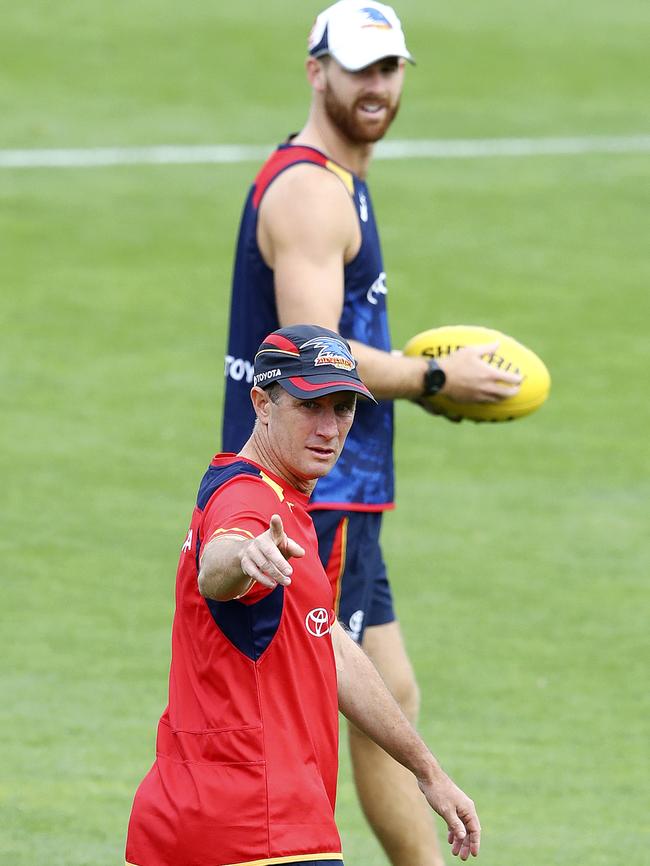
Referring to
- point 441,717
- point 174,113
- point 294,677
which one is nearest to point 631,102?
point 174,113

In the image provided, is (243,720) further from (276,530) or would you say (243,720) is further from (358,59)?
(358,59)

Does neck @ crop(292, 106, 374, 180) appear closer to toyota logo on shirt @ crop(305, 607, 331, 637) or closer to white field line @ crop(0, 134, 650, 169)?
toyota logo on shirt @ crop(305, 607, 331, 637)

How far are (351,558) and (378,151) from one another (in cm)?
1170

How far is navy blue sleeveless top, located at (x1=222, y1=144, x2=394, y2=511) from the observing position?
602 cm

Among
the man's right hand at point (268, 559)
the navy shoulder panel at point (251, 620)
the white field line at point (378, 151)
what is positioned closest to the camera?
the man's right hand at point (268, 559)

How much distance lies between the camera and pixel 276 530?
12.9 feet

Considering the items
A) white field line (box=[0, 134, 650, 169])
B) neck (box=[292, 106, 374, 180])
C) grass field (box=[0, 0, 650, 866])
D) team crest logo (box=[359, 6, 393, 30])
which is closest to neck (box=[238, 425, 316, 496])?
neck (box=[292, 106, 374, 180])

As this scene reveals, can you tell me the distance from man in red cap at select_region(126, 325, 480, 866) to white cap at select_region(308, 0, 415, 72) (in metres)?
1.91

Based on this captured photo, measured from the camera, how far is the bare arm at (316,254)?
5785 millimetres

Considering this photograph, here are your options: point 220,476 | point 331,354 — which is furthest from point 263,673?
point 331,354

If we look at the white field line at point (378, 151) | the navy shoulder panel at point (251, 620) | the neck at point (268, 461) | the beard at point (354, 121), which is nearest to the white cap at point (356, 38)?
the beard at point (354, 121)

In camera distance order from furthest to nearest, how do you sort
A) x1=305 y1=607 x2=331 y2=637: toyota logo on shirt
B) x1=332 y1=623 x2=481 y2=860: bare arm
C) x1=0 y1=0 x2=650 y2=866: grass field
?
x1=0 y1=0 x2=650 y2=866: grass field
x1=332 y1=623 x2=481 y2=860: bare arm
x1=305 y1=607 x2=331 y2=637: toyota logo on shirt

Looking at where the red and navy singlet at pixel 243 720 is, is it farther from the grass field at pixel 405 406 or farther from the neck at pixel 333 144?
the grass field at pixel 405 406

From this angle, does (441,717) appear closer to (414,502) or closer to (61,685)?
(61,685)
